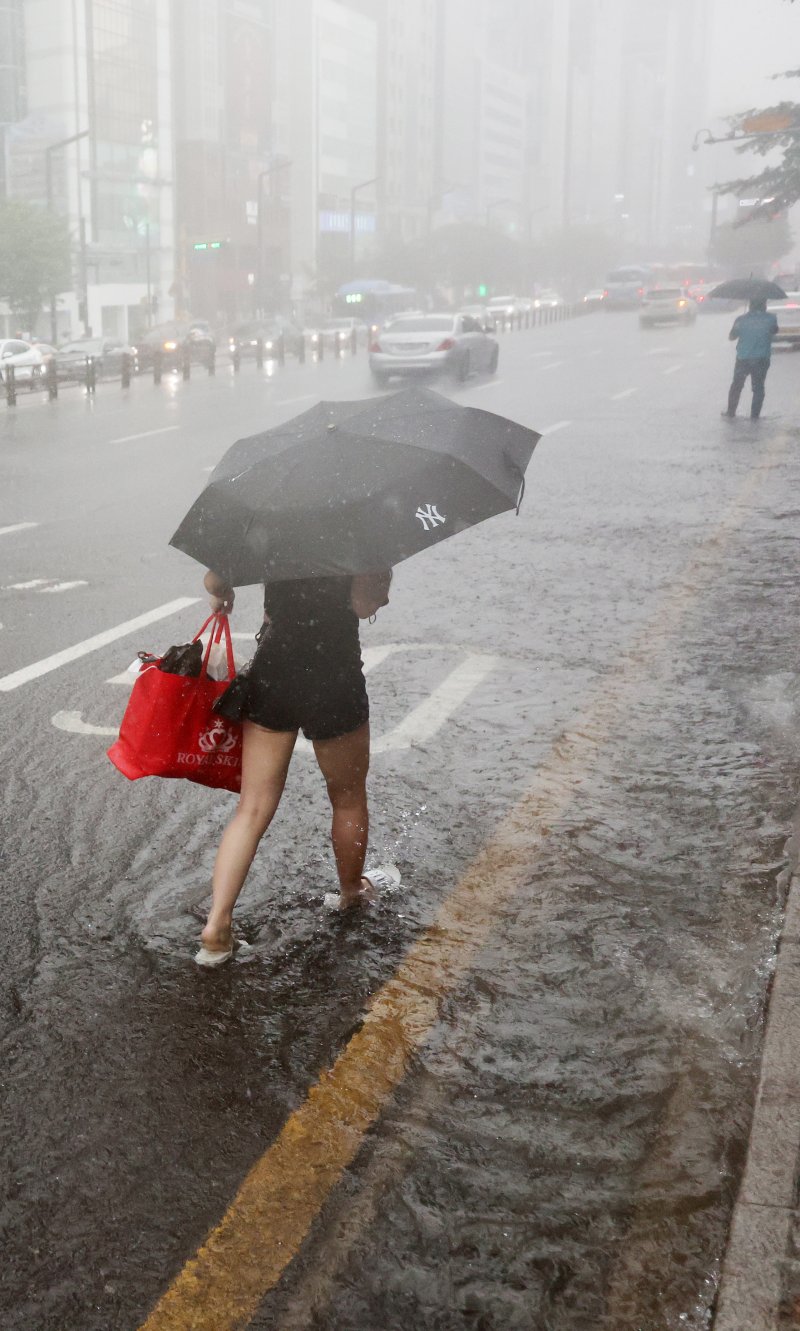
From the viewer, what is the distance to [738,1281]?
2695 mm

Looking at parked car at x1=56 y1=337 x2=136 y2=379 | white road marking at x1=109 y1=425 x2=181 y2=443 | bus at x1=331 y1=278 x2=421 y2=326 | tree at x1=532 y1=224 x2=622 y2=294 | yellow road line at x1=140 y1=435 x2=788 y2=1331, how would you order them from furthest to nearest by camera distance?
tree at x1=532 y1=224 x2=622 y2=294 < bus at x1=331 y1=278 x2=421 y2=326 < parked car at x1=56 y1=337 x2=136 y2=379 < white road marking at x1=109 y1=425 x2=181 y2=443 < yellow road line at x1=140 y1=435 x2=788 y2=1331

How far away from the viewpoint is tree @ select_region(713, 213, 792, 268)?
99312mm

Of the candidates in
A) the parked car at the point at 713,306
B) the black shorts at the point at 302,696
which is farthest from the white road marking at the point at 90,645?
the parked car at the point at 713,306

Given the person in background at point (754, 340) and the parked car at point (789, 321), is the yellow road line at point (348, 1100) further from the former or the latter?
the parked car at point (789, 321)

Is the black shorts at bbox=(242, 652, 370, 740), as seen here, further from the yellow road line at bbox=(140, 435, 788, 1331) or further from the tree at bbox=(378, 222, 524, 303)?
the tree at bbox=(378, 222, 524, 303)

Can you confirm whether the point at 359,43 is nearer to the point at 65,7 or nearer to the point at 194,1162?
the point at 65,7

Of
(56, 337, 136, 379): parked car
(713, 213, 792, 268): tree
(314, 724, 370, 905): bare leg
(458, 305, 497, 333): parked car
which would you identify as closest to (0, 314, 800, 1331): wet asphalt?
(314, 724, 370, 905): bare leg

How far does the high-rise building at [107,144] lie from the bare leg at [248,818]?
6961 cm

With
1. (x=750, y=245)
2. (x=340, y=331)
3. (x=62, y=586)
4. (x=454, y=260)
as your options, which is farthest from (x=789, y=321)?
(x=750, y=245)

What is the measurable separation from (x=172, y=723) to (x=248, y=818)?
351 mm

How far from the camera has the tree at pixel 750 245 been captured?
9931cm

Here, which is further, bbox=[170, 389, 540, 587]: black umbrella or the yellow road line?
bbox=[170, 389, 540, 587]: black umbrella

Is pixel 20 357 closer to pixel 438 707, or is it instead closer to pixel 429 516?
pixel 438 707

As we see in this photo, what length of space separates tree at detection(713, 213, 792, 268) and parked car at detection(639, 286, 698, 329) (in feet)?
152
